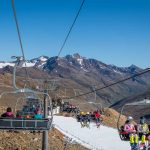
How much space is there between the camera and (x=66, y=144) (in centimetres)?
4697

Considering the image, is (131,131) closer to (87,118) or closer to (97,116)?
(97,116)

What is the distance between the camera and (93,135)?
62438 millimetres

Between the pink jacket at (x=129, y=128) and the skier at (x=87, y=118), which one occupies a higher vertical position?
the skier at (x=87, y=118)

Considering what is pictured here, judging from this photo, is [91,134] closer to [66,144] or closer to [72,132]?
[72,132]

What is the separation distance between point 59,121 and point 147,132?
39906 millimetres

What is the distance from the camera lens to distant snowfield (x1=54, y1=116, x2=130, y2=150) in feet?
188

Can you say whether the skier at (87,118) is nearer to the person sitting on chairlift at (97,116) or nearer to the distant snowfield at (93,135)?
the distant snowfield at (93,135)

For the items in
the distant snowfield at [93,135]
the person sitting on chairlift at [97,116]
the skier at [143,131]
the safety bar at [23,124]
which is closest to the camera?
the safety bar at [23,124]

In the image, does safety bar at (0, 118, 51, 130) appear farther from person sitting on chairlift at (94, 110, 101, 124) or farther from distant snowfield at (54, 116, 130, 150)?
person sitting on chairlift at (94, 110, 101, 124)

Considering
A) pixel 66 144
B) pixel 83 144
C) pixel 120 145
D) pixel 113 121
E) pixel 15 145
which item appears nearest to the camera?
pixel 15 145

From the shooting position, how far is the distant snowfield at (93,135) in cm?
5728

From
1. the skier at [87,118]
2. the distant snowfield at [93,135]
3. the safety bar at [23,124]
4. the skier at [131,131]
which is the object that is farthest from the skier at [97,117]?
the safety bar at [23,124]

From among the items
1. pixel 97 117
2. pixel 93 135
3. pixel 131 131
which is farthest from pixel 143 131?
pixel 93 135

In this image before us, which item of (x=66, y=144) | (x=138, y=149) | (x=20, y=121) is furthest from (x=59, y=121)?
(x=20, y=121)
